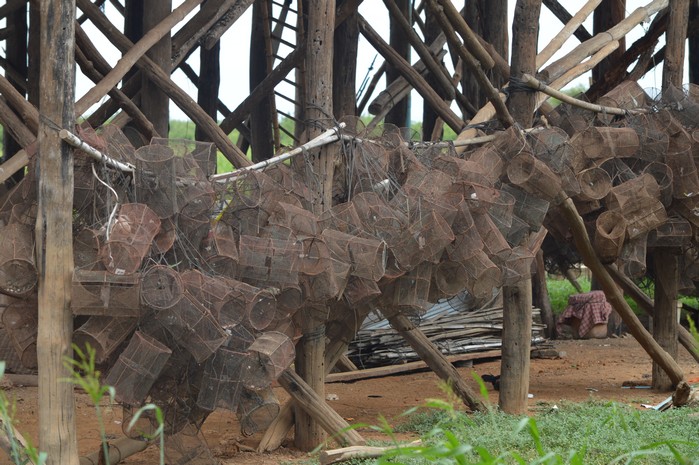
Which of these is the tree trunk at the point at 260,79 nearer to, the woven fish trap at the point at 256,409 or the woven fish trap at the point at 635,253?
the woven fish trap at the point at 635,253

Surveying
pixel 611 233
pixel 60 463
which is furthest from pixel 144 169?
pixel 611 233

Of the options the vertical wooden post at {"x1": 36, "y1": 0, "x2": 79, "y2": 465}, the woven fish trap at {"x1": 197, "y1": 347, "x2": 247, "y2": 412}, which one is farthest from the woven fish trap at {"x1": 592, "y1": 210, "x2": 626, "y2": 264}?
the vertical wooden post at {"x1": 36, "y1": 0, "x2": 79, "y2": 465}

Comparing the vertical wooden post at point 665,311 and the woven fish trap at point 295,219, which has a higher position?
the woven fish trap at point 295,219

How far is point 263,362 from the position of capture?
5.46 meters

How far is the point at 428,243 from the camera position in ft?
21.1

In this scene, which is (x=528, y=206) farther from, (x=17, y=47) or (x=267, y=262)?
(x=17, y=47)

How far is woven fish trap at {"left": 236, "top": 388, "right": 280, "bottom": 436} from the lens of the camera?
5609mm

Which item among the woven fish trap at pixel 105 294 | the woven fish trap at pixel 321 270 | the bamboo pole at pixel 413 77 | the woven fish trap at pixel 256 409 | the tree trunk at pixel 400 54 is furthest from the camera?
the tree trunk at pixel 400 54

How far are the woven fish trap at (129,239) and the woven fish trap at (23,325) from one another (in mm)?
639

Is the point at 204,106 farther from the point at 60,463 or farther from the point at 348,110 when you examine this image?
the point at 60,463

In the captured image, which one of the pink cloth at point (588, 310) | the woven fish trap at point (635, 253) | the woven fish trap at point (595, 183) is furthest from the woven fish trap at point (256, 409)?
the pink cloth at point (588, 310)

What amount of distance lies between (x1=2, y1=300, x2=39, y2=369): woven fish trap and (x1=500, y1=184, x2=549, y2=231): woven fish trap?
3448 mm

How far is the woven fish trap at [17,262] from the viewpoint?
525 cm

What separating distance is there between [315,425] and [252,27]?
6021 millimetres
